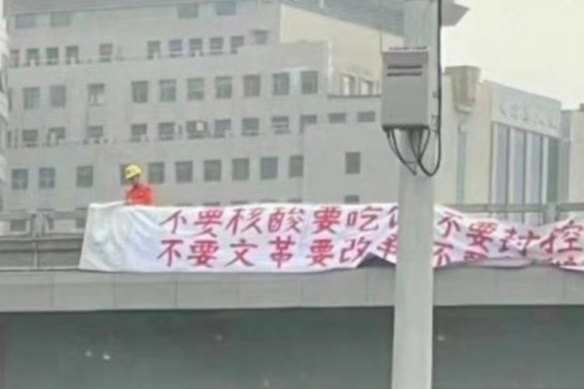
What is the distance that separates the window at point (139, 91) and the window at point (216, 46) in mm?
880

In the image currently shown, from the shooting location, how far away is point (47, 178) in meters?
13.9

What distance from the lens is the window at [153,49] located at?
47.9 feet

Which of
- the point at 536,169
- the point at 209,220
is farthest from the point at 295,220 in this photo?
the point at 536,169

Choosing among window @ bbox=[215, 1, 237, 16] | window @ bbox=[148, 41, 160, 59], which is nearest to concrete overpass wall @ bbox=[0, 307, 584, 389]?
window @ bbox=[148, 41, 160, 59]

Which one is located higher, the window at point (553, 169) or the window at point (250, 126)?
the window at point (250, 126)

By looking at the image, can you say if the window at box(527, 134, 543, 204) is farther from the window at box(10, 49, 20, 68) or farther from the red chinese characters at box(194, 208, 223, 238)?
the window at box(10, 49, 20, 68)

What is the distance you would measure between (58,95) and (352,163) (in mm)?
3779

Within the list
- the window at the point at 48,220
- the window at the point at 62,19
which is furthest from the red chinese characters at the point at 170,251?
the window at the point at 62,19

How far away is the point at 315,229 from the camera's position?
1116cm

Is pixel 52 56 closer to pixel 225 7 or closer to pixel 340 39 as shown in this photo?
pixel 225 7

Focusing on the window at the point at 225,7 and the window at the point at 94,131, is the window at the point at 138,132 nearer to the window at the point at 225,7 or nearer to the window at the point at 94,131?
the window at the point at 94,131

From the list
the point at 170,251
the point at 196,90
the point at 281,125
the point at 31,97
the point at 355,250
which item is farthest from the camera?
the point at 31,97

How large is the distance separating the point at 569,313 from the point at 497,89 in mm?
2926

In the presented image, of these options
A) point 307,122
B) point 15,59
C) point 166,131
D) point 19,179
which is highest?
point 15,59
